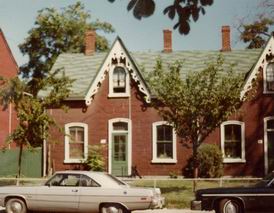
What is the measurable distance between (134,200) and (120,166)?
46.9ft

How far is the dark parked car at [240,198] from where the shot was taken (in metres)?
13.6

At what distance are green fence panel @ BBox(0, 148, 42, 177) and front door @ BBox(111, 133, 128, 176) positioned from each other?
14.3 ft

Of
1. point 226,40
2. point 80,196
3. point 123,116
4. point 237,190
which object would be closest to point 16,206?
point 80,196

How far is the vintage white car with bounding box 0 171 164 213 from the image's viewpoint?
46.9ft

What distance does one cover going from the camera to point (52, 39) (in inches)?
2039

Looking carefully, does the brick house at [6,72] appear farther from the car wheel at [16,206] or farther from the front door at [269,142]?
the car wheel at [16,206]

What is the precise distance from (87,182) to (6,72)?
28364 millimetres

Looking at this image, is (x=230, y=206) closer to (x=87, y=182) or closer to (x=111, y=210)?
(x=111, y=210)

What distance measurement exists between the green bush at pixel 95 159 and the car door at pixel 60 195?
473 inches

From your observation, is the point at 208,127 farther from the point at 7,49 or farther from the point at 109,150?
the point at 7,49

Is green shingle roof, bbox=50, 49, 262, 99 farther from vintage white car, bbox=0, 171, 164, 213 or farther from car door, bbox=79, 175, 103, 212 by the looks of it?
car door, bbox=79, 175, 103, 212

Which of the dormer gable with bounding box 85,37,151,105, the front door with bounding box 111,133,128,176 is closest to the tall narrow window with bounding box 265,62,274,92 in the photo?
the dormer gable with bounding box 85,37,151,105

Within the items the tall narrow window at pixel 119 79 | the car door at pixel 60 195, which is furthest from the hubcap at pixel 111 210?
the tall narrow window at pixel 119 79

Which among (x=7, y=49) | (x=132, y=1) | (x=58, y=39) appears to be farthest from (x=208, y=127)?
(x=58, y=39)
